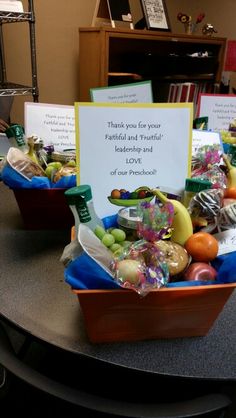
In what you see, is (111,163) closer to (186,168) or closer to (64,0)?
(186,168)

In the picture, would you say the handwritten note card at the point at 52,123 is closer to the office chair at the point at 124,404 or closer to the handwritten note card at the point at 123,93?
the handwritten note card at the point at 123,93

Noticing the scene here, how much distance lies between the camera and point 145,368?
1.76ft

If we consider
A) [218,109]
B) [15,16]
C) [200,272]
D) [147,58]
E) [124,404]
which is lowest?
[124,404]

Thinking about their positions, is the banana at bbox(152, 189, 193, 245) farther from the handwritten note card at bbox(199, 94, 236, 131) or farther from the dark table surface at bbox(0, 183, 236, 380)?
the handwritten note card at bbox(199, 94, 236, 131)

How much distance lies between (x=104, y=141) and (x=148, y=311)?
0.35 metres

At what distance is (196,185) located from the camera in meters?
0.70

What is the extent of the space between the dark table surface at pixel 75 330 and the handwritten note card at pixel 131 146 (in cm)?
19

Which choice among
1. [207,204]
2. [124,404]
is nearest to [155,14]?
[207,204]

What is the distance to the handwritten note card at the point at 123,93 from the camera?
45.3 inches

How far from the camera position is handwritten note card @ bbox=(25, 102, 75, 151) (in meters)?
1.04

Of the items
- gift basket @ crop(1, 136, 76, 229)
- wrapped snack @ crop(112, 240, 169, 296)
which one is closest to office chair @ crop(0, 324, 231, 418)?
wrapped snack @ crop(112, 240, 169, 296)

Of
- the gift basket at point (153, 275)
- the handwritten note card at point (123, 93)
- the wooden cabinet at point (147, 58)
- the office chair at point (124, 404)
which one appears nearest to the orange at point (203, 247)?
the gift basket at point (153, 275)

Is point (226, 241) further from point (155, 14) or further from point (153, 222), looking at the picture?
point (155, 14)

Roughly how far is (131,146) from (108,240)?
24 cm
